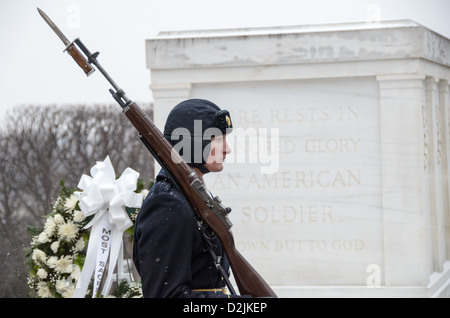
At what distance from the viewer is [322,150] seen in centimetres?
691

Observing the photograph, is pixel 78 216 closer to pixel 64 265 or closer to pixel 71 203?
pixel 71 203

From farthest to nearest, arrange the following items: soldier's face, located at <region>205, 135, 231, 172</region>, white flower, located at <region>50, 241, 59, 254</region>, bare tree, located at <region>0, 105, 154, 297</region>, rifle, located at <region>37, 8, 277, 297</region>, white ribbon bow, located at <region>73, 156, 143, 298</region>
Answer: bare tree, located at <region>0, 105, 154, 297</region>, white flower, located at <region>50, 241, 59, 254</region>, white ribbon bow, located at <region>73, 156, 143, 298</region>, soldier's face, located at <region>205, 135, 231, 172</region>, rifle, located at <region>37, 8, 277, 297</region>

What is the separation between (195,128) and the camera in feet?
10.3

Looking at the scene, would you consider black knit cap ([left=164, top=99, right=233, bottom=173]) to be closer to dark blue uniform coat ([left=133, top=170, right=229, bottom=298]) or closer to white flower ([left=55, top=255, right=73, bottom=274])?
dark blue uniform coat ([left=133, top=170, right=229, bottom=298])

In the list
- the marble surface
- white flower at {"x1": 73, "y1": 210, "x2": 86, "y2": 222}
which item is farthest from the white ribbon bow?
the marble surface

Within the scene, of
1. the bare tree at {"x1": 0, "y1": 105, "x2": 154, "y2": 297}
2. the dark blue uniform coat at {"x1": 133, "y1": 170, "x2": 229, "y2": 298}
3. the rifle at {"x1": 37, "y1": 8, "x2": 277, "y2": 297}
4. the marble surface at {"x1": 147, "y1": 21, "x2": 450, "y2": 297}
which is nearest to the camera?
the dark blue uniform coat at {"x1": 133, "y1": 170, "x2": 229, "y2": 298}

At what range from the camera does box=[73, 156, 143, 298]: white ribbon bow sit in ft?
17.9

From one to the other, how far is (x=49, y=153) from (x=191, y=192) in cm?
1004

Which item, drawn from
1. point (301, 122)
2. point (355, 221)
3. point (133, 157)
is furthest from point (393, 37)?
point (133, 157)

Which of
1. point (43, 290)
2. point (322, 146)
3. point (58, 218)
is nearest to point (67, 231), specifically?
→ point (58, 218)

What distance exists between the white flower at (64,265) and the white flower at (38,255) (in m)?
0.11

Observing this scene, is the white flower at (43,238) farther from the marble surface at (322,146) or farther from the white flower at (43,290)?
the marble surface at (322,146)

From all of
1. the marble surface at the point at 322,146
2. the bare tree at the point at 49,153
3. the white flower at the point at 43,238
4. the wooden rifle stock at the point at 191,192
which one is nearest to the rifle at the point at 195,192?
the wooden rifle stock at the point at 191,192
